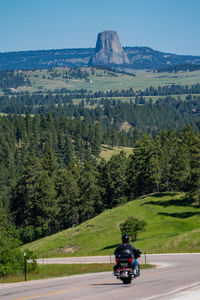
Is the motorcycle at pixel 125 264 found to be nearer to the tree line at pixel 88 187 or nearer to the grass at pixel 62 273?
the grass at pixel 62 273

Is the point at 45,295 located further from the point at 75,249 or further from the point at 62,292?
the point at 75,249

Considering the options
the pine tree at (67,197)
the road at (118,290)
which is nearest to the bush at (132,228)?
the pine tree at (67,197)

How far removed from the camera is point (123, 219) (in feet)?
280

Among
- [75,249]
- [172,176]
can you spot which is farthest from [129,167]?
[75,249]

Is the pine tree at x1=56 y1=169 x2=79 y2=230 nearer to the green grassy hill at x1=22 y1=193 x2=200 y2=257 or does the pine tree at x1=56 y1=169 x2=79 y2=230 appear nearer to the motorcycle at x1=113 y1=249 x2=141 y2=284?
the green grassy hill at x1=22 y1=193 x2=200 y2=257

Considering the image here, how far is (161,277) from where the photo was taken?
72.8ft

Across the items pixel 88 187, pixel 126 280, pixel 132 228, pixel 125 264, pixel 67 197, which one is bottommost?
pixel 67 197

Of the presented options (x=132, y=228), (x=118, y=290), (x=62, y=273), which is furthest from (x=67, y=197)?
(x=118, y=290)

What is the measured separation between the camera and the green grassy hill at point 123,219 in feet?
231

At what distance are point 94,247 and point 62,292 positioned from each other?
5625 cm

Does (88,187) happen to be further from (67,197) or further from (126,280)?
(126,280)

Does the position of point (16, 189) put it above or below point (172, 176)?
below

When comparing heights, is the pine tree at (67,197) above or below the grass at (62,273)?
below

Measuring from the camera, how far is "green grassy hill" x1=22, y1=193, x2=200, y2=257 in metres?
70.5
